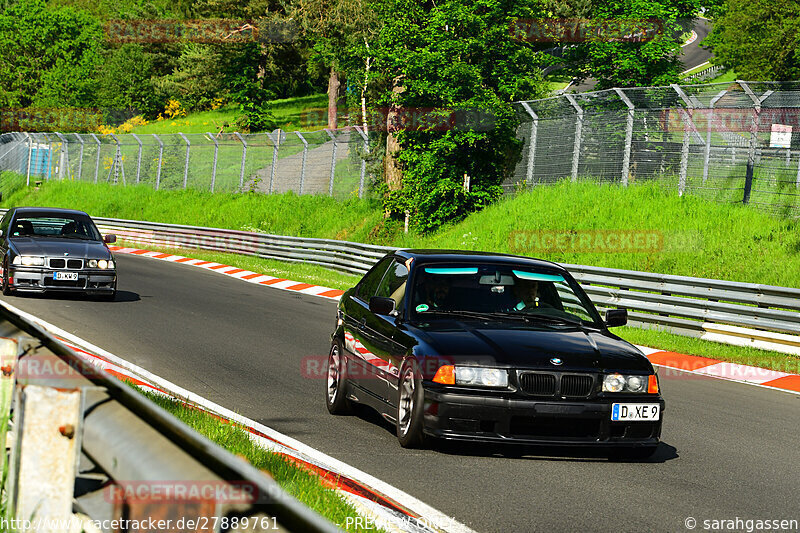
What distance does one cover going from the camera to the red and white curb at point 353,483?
5617 mm

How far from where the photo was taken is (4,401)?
166 inches

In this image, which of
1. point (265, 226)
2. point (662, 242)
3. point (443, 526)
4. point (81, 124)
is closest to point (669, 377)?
point (443, 526)

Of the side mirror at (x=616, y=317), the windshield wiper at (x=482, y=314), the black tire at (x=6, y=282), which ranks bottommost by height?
the black tire at (x=6, y=282)

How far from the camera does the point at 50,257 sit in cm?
1722

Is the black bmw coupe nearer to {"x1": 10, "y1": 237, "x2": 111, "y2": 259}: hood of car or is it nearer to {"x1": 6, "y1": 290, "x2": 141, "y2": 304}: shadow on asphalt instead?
{"x1": 10, "y1": 237, "x2": 111, "y2": 259}: hood of car

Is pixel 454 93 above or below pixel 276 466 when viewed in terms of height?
above

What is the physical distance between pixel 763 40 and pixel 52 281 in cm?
5806

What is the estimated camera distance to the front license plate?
23.8ft

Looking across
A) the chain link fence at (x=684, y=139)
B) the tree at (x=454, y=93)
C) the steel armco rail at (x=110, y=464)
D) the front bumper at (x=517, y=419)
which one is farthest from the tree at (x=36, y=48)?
the steel armco rail at (x=110, y=464)

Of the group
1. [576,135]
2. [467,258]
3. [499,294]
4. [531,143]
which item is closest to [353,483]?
[499,294]

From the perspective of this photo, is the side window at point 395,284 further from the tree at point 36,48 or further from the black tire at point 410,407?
the tree at point 36,48

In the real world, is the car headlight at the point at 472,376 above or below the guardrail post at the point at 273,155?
below

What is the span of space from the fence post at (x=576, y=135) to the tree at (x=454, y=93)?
2.54 meters

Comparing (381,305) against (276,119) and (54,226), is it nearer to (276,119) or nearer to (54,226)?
(54,226)
